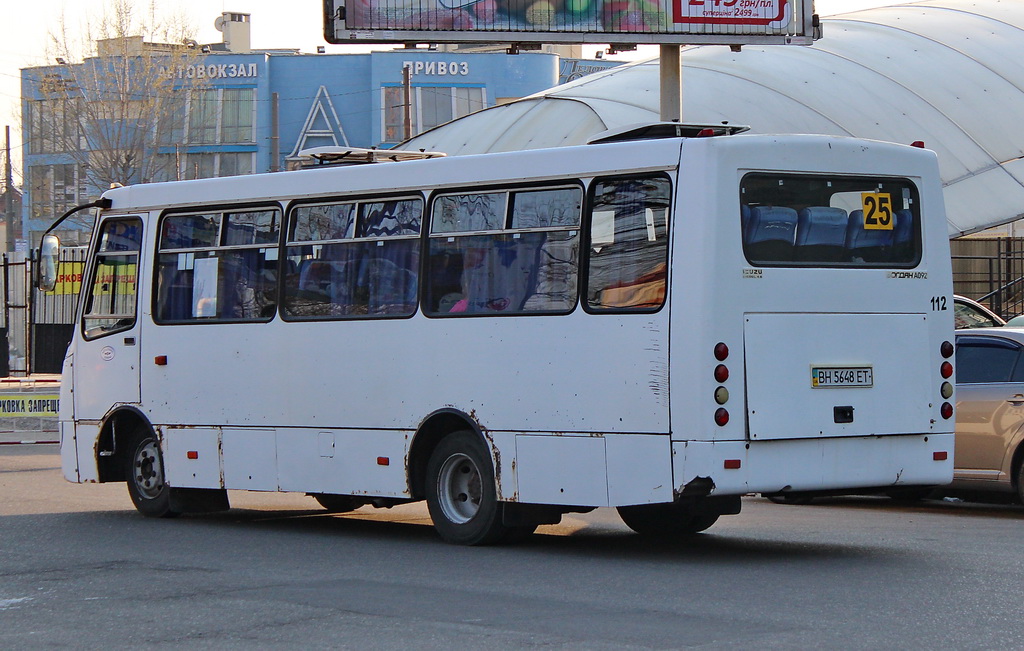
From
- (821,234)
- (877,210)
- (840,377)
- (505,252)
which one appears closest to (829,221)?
(821,234)

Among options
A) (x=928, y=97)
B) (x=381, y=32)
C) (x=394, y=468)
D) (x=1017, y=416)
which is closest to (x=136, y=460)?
(x=394, y=468)

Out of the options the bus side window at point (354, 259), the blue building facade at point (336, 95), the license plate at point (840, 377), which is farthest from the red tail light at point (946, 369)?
the blue building facade at point (336, 95)

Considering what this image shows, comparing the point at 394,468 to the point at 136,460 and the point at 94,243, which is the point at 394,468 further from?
the point at 94,243

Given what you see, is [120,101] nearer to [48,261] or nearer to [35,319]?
[35,319]

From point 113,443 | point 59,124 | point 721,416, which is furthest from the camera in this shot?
point 59,124

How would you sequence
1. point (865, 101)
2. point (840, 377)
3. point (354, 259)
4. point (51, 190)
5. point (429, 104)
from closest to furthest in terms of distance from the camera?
point (840, 377)
point (354, 259)
point (865, 101)
point (51, 190)
point (429, 104)

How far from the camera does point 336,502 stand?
13.9 m

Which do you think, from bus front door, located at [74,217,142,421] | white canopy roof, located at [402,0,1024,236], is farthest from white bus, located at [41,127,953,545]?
white canopy roof, located at [402,0,1024,236]

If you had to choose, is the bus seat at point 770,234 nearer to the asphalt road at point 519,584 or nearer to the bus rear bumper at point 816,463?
the bus rear bumper at point 816,463

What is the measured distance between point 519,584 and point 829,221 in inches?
136

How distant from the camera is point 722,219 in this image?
10023 millimetres

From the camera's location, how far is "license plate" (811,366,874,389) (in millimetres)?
10305

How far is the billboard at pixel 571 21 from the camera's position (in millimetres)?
22219

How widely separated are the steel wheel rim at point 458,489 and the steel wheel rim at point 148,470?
3.62m
